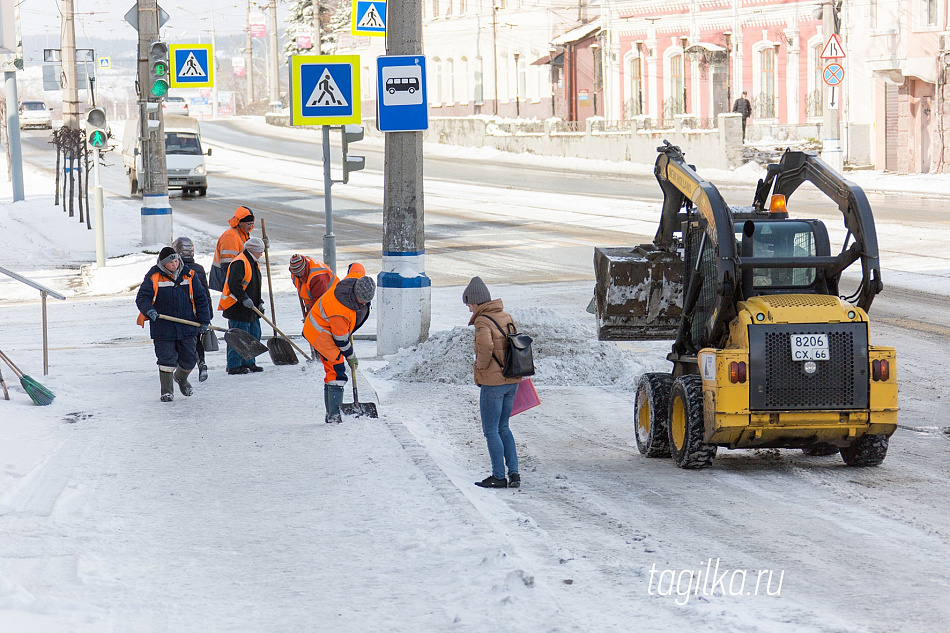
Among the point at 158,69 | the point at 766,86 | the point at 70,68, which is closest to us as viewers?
the point at 158,69

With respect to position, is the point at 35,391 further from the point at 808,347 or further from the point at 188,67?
the point at 188,67

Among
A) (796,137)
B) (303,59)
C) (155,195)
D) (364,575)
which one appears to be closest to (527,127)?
(796,137)

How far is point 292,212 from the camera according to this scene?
31016 millimetres

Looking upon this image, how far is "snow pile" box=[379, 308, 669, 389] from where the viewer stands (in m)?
11.8

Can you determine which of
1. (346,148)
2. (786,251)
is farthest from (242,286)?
(786,251)

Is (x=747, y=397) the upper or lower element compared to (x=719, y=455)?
upper

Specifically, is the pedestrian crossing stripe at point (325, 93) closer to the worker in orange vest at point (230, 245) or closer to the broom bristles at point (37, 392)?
the worker in orange vest at point (230, 245)

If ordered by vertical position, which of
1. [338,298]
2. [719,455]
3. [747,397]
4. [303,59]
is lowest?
[719,455]

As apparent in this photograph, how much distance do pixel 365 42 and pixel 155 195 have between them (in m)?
59.7

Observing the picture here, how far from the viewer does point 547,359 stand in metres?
12.0

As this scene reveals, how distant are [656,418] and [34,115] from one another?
208 ft

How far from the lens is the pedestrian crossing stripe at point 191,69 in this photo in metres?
25.9

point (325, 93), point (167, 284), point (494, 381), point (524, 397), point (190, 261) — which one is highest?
point (325, 93)

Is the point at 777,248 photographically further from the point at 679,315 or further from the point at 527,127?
the point at 527,127
